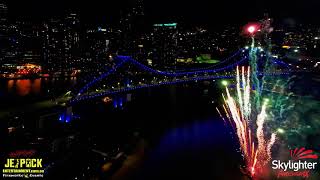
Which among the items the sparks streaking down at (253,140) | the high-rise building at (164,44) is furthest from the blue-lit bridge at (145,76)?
the high-rise building at (164,44)

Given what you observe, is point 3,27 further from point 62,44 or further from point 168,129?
point 168,129

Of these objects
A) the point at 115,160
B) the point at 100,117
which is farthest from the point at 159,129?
the point at 115,160

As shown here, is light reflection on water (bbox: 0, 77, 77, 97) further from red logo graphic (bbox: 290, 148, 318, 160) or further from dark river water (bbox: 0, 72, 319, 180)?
red logo graphic (bbox: 290, 148, 318, 160)

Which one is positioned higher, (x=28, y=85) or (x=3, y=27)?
(x=3, y=27)

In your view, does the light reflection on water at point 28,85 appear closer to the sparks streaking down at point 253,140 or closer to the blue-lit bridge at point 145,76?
the blue-lit bridge at point 145,76

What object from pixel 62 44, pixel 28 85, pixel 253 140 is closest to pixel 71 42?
pixel 62 44

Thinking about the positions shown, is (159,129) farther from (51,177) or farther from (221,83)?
(221,83)

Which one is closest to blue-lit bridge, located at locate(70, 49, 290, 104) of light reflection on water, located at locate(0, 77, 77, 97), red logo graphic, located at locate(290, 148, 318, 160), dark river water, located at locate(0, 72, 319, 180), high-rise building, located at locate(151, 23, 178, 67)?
dark river water, located at locate(0, 72, 319, 180)

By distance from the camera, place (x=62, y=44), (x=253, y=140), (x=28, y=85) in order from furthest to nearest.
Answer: (x=62, y=44)
(x=28, y=85)
(x=253, y=140)
